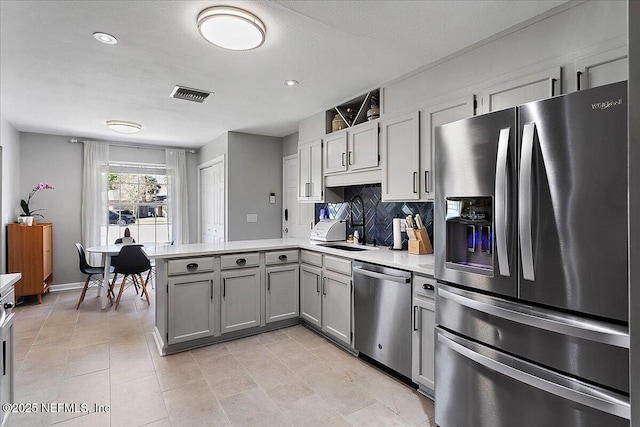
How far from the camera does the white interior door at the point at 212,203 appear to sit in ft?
17.5

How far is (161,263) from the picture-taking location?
2.96 m

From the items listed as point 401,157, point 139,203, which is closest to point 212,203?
point 139,203

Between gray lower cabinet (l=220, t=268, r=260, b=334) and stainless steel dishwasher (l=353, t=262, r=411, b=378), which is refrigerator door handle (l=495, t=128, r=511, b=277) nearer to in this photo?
stainless steel dishwasher (l=353, t=262, r=411, b=378)

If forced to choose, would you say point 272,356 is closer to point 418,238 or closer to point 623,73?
point 418,238

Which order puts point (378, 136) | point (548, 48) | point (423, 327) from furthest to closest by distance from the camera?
point (378, 136) → point (423, 327) → point (548, 48)

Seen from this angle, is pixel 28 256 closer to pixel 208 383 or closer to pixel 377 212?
pixel 208 383

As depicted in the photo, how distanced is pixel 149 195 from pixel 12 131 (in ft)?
6.83

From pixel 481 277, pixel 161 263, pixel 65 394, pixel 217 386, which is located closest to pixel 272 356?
pixel 217 386

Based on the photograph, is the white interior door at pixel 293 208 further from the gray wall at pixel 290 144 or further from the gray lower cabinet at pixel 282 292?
the gray lower cabinet at pixel 282 292

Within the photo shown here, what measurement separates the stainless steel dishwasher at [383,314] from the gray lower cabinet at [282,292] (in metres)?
0.94

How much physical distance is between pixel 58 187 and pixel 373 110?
520 centimetres

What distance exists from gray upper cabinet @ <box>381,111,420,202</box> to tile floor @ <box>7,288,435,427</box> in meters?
1.48

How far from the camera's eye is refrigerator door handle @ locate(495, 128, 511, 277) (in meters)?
1.53

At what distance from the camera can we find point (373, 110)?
326cm
